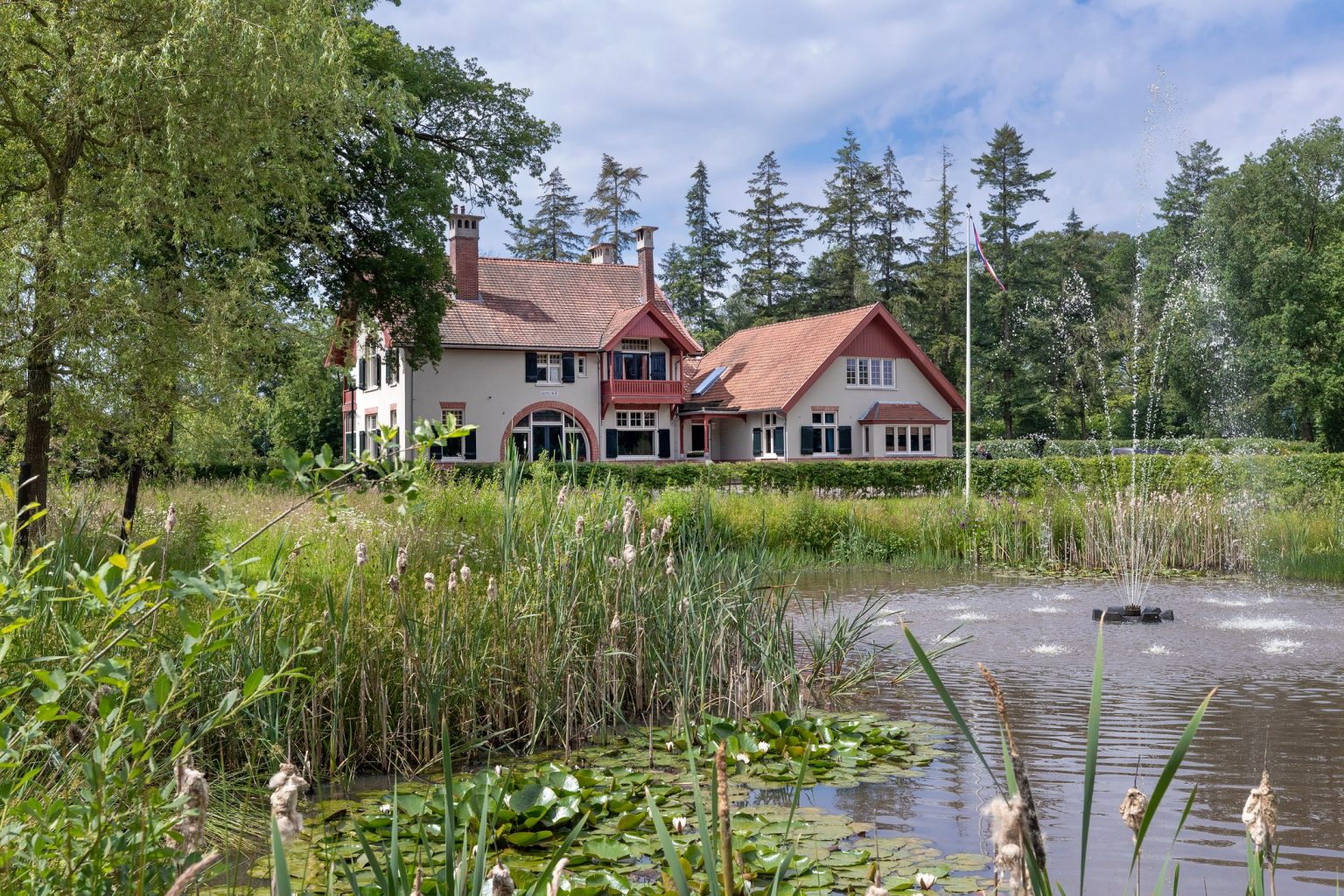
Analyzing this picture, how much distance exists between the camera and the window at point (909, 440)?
38438 millimetres

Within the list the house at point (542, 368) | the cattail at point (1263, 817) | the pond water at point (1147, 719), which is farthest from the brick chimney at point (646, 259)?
the cattail at point (1263, 817)

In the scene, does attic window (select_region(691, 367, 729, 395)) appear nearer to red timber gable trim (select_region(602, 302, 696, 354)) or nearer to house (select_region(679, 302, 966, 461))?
house (select_region(679, 302, 966, 461))

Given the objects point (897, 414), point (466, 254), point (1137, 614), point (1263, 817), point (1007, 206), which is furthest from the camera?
point (1007, 206)

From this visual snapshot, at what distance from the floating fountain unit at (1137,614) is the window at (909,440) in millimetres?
27706

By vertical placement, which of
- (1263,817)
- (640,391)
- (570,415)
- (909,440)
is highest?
(640,391)

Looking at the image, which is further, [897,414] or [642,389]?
[897,414]

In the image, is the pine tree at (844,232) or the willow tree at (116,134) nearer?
the willow tree at (116,134)

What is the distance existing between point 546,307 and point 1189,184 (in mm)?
35209

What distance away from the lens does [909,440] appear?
38.6 metres

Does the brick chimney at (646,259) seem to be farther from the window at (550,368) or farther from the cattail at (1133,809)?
the cattail at (1133,809)

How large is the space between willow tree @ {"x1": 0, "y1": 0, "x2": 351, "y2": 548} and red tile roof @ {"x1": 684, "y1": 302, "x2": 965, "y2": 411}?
27.4 meters

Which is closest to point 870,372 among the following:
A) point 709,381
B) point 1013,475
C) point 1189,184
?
point 709,381

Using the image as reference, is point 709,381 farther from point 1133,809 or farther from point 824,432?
point 1133,809

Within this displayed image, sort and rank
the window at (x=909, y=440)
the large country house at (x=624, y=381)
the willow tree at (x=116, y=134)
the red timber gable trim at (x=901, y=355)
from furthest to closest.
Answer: the window at (x=909, y=440) < the red timber gable trim at (x=901, y=355) < the large country house at (x=624, y=381) < the willow tree at (x=116, y=134)
